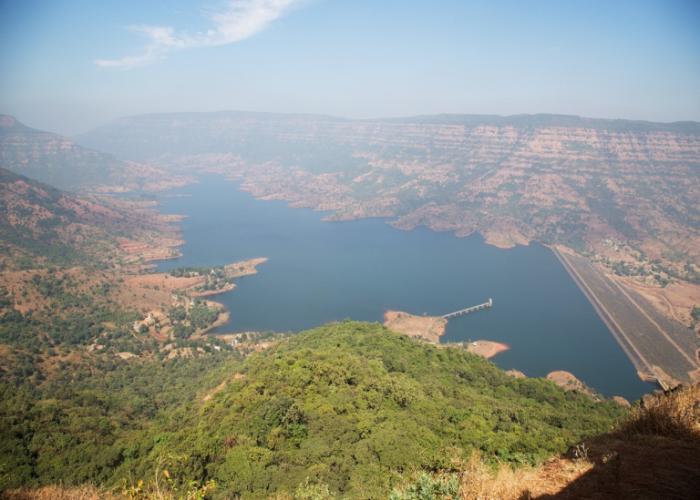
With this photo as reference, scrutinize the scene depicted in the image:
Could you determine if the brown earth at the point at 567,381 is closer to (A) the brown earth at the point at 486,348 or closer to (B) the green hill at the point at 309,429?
(A) the brown earth at the point at 486,348

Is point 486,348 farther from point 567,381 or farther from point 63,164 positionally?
point 63,164

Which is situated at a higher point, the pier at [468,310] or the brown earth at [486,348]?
the pier at [468,310]

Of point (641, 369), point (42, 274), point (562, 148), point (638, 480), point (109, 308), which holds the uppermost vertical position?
point (562, 148)

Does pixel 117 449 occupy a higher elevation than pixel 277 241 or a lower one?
higher

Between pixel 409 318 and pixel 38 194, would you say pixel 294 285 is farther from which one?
pixel 38 194

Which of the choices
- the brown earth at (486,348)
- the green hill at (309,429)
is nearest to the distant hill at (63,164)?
the brown earth at (486,348)

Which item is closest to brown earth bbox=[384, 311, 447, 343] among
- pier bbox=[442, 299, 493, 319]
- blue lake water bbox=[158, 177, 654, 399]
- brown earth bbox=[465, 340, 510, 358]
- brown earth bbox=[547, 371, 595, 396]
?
blue lake water bbox=[158, 177, 654, 399]

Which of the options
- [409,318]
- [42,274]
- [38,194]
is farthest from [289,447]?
[38,194]
